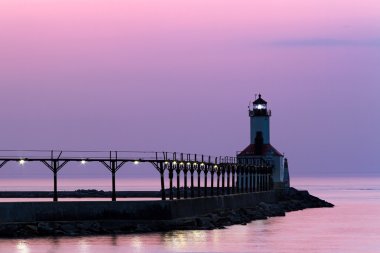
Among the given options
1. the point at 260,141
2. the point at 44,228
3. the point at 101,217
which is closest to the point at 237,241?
the point at 101,217

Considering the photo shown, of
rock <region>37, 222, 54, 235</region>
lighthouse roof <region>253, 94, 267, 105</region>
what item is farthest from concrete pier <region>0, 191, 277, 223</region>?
lighthouse roof <region>253, 94, 267, 105</region>

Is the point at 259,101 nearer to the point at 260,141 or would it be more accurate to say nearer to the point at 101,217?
the point at 260,141

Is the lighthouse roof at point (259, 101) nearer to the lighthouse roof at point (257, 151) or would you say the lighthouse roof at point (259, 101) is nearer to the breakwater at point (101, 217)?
the lighthouse roof at point (257, 151)

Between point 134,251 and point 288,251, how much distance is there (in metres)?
10.8

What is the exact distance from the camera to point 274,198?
124 m

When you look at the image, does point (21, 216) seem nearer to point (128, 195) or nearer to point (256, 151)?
point (256, 151)

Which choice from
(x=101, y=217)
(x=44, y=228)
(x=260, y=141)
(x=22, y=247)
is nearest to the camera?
(x=22, y=247)

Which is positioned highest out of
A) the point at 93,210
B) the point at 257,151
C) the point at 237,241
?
the point at 257,151

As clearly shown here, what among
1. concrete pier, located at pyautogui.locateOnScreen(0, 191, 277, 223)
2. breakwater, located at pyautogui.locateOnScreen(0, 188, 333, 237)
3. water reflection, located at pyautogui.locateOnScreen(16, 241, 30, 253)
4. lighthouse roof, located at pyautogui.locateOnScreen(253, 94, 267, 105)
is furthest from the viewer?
lighthouse roof, located at pyautogui.locateOnScreen(253, 94, 267, 105)

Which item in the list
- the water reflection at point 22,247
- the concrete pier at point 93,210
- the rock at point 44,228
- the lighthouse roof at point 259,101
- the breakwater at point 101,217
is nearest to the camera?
the water reflection at point 22,247

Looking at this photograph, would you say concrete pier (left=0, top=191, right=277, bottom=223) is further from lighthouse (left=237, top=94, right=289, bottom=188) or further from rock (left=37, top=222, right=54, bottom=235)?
lighthouse (left=237, top=94, right=289, bottom=188)

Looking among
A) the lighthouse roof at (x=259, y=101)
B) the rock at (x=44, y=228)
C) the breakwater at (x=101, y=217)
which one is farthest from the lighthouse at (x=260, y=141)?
the rock at (x=44, y=228)

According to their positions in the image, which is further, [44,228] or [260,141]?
[260,141]

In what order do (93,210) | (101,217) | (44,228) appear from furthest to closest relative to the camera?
(101,217) < (93,210) < (44,228)
